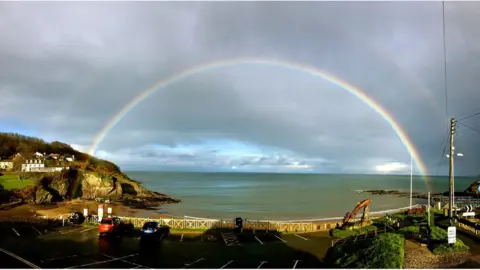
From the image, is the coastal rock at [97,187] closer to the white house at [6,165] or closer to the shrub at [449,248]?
the white house at [6,165]

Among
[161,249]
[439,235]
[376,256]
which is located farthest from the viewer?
[161,249]

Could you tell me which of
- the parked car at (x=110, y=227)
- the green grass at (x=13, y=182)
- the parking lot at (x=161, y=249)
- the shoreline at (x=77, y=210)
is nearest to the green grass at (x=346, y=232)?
the parking lot at (x=161, y=249)

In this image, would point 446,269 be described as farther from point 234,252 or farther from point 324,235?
point 324,235

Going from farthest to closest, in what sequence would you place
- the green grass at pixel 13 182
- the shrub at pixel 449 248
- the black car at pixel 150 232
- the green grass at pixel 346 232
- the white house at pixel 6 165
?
1. the white house at pixel 6 165
2. the green grass at pixel 13 182
3. the green grass at pixel 346 232
4. the black car at pixel 150 232
5. the shrub at pixel 449 248

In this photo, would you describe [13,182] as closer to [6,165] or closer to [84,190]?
[84,190]

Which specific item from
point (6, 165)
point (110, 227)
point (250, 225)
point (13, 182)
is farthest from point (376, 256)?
point (6, 165)

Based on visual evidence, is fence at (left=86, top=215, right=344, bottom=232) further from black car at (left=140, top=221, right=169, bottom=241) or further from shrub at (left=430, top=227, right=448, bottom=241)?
shrub at (left=430, top=227, right=448, bottom=241)

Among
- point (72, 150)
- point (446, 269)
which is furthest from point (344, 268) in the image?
point (72, 150)
